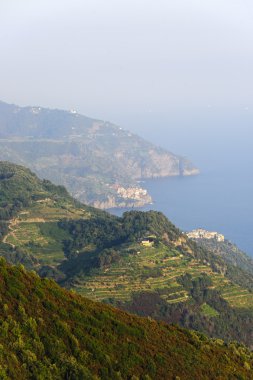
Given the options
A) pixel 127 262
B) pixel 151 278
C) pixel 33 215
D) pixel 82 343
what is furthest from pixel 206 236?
pixel 82 343

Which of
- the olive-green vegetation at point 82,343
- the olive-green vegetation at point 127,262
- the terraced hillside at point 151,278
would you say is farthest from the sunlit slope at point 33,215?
the olive-green vegetation at point 82,343

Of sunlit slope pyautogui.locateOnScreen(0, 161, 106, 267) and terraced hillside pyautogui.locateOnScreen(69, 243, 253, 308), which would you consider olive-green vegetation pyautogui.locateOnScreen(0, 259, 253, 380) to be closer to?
terraced hillside pyautogui.locateOnScreen(69, 243, 253, 308)

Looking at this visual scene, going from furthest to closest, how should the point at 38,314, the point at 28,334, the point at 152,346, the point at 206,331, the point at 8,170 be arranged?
the point at 8,170 < the point at 206,331 < the point at 152,346 < the point at 38,314 < the point at 28,334

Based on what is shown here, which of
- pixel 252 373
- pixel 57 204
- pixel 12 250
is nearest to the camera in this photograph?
pixel 252 373

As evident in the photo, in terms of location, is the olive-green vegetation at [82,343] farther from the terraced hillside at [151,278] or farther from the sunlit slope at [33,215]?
the sunlit slope at [33,215]

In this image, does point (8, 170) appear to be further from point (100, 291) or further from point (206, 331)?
point (206, 331)

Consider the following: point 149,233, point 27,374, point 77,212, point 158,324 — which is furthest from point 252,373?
point 77,212

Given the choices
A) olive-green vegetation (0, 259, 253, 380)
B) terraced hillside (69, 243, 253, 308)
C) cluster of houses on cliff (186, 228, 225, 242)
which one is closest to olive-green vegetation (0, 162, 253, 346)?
terraced hillside (69, 243, 253, 308)
